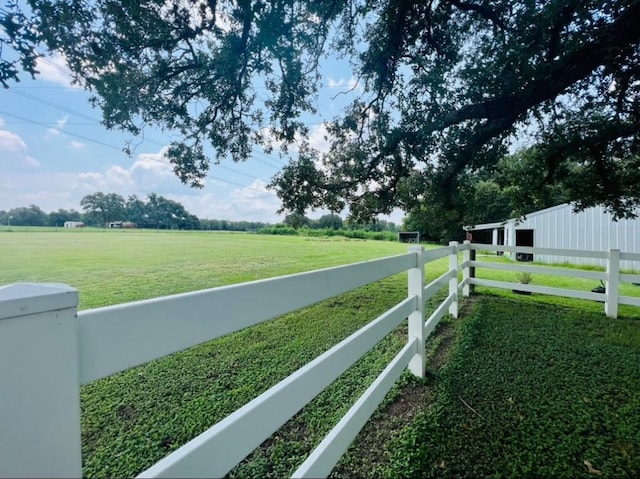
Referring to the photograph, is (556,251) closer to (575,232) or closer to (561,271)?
(561,271)

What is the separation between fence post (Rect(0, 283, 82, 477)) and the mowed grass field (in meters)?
1.48

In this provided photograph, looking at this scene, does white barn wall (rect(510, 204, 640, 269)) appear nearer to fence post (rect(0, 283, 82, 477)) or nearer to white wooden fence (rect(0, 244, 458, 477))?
white wooden fence (rect(0, 244, 458, 477))

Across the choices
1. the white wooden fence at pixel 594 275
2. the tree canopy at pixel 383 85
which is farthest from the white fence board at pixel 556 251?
the tree canopy at pixel 383 85

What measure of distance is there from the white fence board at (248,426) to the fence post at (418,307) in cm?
116

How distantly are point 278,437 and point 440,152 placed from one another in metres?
4.58

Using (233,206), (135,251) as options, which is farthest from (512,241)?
(135,251)

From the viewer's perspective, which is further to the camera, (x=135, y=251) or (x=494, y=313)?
(x=494, y=313)

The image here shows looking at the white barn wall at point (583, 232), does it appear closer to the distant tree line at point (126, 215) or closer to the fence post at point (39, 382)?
the distant tree line at point (126, 215)

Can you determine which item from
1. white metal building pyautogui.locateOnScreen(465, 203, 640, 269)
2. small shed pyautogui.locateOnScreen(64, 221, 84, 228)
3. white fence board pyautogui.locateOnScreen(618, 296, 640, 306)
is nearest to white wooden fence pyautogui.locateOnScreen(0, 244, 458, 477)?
small shed pyautogui.locateOnScreen(64, 221, 84, 228)

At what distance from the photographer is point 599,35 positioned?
3.21m

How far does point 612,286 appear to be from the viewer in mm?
4586

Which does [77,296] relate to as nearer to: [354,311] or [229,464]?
[229,464]

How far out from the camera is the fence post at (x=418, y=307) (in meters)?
2.59

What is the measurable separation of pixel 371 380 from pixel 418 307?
2.57ft
